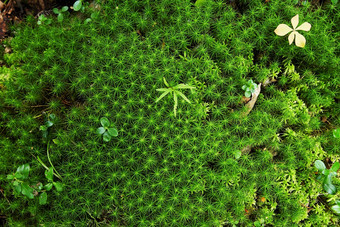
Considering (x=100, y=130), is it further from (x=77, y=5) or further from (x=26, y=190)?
(x=77, y=5)

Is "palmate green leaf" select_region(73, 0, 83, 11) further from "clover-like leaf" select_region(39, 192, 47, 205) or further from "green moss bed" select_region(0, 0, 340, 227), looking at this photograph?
"clover-like leaf" select_region(39, 192, 47, 205)

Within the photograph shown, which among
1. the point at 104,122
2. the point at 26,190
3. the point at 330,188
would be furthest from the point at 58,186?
the point at 330,188

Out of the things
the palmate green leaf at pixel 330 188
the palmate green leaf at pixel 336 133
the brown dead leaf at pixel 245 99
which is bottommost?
the palmate green leaf at pixel 330 188

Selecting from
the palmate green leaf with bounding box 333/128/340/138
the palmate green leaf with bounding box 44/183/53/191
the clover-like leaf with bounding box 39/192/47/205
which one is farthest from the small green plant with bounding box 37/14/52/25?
the palmate green leaf with bounding box 333/128/340/138

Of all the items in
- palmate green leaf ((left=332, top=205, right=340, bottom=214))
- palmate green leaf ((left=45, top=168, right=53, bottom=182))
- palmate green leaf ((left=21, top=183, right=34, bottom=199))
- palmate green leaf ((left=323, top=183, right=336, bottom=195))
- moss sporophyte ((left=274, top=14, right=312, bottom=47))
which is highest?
→ moss sporophyte ((left=274, top=14, right=312, bottom=47))

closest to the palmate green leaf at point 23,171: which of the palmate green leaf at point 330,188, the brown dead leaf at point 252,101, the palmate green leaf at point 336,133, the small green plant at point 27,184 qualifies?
the small green plant at point 27,184

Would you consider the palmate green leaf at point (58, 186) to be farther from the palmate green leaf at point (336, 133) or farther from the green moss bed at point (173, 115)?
the palmate green leaf at point (336, 133)

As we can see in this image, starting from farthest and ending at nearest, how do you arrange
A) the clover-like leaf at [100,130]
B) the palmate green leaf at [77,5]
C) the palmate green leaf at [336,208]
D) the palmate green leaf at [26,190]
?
the palmate green leaf at [77,5] < the palmate green leaf at [336,208] < the clover-like leaf at [100,130] < the palmate green leaf at [26,190]
